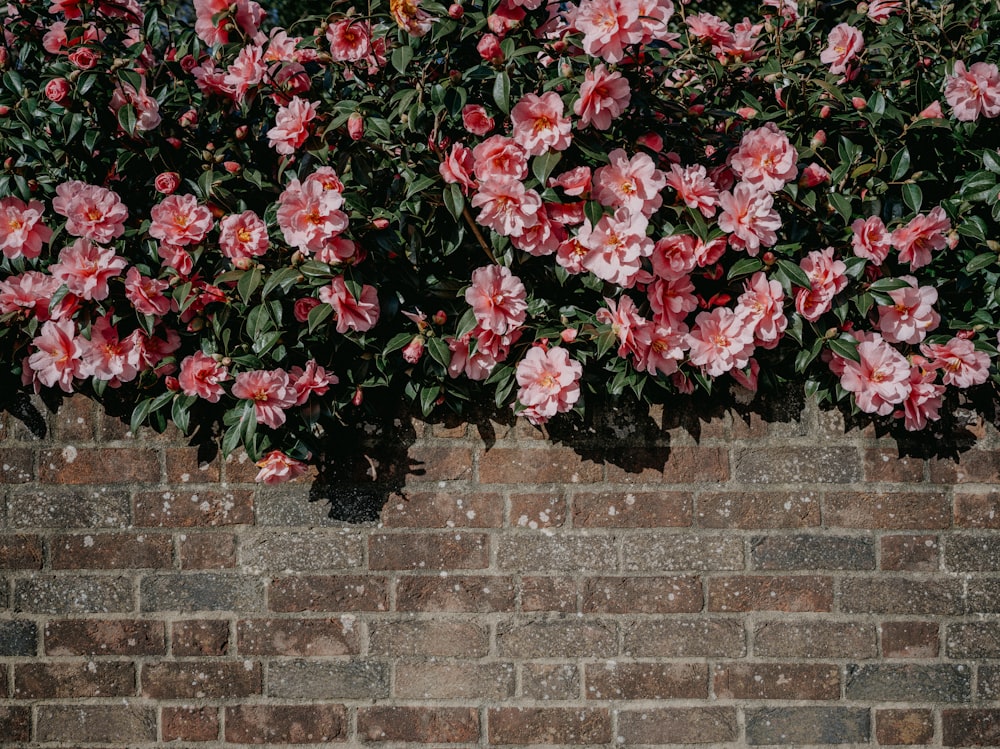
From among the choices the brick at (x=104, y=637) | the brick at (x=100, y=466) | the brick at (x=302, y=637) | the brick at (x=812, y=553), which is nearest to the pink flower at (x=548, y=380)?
the brick at (x=812, y=553)

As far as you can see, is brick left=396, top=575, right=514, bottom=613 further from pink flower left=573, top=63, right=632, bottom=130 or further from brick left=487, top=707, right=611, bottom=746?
pink flower left=573, top=63, right=632, bottom=130

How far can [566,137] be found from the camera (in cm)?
173

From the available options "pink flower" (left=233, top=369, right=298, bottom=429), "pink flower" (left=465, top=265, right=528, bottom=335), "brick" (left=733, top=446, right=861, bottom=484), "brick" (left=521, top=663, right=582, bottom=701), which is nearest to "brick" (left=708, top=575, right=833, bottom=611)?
"brick" (left=733, top=446, right=861, bottom=484)

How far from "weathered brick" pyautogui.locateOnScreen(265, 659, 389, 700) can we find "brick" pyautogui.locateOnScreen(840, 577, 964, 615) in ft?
3.73

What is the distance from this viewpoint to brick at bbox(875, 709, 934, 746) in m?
2.00

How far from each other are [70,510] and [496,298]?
3.87 feet

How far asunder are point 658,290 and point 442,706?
1.12 meters

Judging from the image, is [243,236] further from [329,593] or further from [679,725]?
[679,725]

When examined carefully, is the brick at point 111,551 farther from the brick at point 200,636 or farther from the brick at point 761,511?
the brick at point 761,511

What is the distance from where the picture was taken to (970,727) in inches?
78.6

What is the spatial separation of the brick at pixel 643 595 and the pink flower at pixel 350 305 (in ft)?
2.69

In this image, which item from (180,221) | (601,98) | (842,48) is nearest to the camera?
(601,98)

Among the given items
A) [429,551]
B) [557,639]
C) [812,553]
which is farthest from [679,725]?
[429,551]

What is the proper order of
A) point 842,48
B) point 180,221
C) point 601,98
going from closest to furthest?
point 601,98 < point 180,221 < point 842,48
